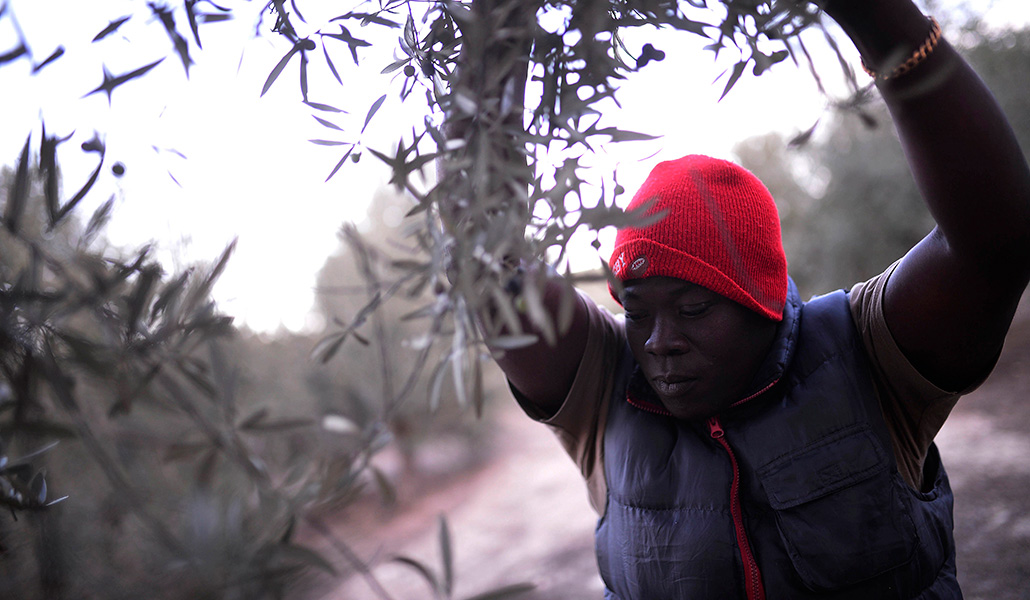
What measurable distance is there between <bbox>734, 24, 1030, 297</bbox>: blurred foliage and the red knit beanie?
32.0 feet

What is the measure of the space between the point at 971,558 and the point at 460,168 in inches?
169

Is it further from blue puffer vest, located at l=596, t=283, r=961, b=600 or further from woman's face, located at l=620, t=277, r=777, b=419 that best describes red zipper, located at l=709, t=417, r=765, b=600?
woman's face, located at l=620, t=277, r=777, b=419

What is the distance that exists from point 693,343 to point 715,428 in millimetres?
284

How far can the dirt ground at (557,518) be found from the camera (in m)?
3.92

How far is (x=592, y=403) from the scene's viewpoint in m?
2.17

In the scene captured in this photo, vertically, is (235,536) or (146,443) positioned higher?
(146,443)

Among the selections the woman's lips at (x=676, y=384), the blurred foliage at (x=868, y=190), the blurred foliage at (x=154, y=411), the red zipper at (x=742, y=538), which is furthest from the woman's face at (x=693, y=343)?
the blurred foliage at (x=868, y=190)

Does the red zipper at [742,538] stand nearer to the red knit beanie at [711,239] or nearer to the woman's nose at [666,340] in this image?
the woman's nose at [666,340]

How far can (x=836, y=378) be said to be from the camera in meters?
1.80

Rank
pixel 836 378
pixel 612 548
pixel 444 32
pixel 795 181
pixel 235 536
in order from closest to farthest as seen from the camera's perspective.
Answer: pixel 235 536 → pixel 444 32 → pixel 836 378 → pixel 612 548 → pixel 795 181

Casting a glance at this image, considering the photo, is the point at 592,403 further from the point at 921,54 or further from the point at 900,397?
the point at 921,54

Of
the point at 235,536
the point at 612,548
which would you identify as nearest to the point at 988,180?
the point at 612,548

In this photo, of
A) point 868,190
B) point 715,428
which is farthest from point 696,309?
point 868,190

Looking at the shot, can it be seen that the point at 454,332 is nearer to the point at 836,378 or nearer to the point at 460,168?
the point at 460,168
